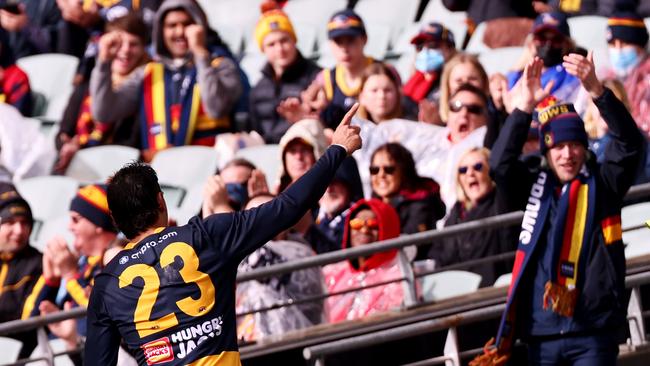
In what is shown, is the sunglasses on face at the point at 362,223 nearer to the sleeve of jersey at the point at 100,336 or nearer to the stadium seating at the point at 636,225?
the stadium seating at the point at 636,225

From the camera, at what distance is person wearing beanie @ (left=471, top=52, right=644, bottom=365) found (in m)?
8.06

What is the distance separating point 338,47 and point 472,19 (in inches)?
81.1

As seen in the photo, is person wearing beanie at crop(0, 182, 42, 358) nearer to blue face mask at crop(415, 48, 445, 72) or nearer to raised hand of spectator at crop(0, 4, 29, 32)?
blue face mask at crop(415, 48, 445, 72)

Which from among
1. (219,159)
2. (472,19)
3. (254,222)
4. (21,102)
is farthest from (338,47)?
(254,222)

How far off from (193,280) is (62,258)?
3.59 meters

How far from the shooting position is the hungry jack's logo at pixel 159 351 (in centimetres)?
643

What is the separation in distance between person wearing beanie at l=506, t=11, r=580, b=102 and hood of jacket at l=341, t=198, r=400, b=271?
5.35 feet

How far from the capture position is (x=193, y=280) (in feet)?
21.0

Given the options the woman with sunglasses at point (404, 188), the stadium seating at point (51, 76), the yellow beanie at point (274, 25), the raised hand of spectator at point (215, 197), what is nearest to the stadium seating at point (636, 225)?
the woman with sunglasses at point (404, 188)

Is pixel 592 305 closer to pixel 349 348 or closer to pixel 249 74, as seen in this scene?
pixel 349 348

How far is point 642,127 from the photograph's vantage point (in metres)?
10.5

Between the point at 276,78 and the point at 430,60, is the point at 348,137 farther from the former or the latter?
the point at 276,78

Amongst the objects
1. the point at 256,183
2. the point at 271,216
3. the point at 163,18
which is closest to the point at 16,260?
the point at 256,183

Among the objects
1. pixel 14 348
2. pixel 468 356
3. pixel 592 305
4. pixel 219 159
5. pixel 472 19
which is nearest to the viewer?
pixel 592 305
